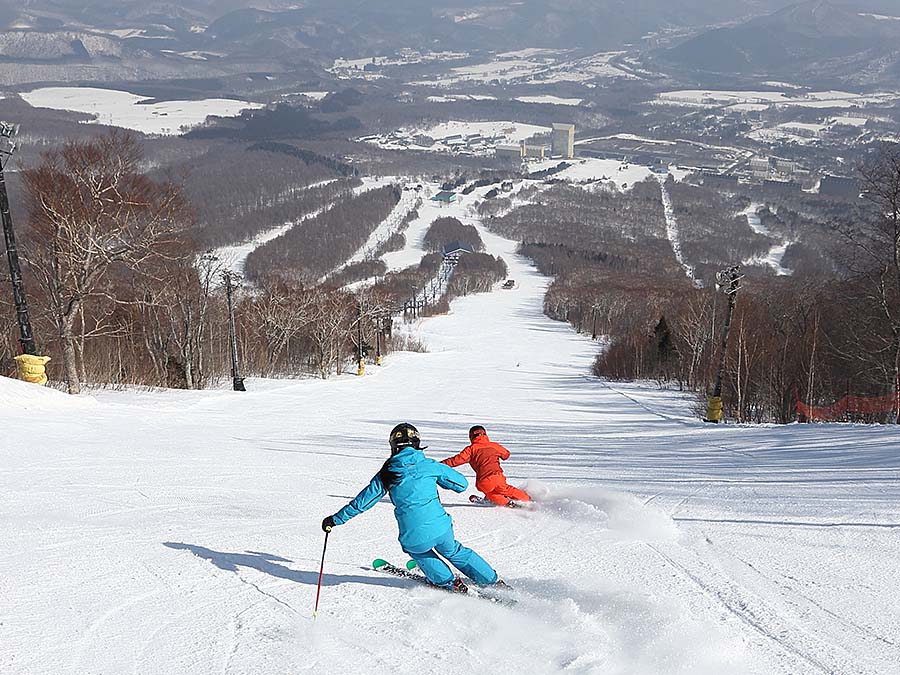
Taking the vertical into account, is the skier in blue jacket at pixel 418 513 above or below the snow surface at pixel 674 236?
below

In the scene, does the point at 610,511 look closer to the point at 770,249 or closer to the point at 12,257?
the point at 12,257

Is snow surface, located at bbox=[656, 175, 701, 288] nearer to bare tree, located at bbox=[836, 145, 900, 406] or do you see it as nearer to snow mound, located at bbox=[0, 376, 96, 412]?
bare tree, located at bbox=[836, 145, 900, 406]

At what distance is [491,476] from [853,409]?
55.9 ft

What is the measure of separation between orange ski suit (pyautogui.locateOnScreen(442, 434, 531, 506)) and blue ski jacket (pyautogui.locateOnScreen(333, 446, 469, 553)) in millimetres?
2066

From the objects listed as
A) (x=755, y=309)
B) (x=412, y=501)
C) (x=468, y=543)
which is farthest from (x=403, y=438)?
(x=755, y=309)

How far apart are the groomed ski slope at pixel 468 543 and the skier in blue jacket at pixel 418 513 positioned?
8.4 inches

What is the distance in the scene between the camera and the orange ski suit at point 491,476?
7.44m

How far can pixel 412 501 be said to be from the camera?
5242mm

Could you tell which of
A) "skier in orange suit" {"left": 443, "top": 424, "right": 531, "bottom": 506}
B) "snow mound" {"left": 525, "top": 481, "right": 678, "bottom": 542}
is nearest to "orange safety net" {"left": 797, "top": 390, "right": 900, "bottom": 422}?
"snow mound" {"left": 525, "top": 481, "right": 678, "bottom": 542}

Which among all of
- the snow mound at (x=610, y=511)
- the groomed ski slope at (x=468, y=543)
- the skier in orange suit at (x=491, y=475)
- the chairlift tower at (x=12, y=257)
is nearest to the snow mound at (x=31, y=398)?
the groomed ski slope at (x=468, y=543)

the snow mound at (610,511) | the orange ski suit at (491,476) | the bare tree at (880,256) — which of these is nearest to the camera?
the snow mound at (610,511)

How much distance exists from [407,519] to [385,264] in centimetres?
13882

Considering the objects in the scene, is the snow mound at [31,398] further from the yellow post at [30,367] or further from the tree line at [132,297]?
the tree line at [132,297]

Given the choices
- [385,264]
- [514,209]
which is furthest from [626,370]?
[514,209]
